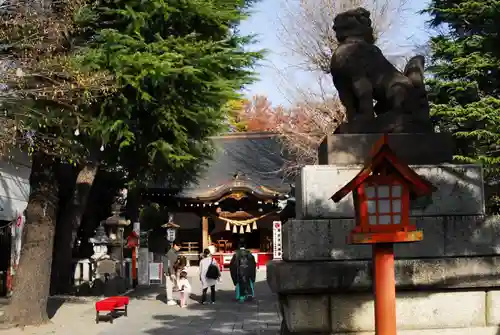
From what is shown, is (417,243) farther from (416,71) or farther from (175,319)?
(175,319)

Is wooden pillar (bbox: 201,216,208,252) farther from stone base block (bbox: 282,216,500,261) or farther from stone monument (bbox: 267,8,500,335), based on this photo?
stone base block (bbox: 282,216,500,261)

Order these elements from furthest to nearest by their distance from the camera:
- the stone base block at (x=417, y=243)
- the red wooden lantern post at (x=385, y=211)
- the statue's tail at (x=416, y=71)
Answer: the statue's tail at (x=416, y=71) < the stone base block at (x=417, y=243) < the red wooden lantern post at (x=385, y=211)

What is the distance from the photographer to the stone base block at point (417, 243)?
522cm

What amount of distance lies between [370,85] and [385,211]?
6.95ft

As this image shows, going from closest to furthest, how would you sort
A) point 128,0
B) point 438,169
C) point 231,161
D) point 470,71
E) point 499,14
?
1. point 438,169
2. point 499,14
3. point 128,0
4. point 470,71
5. point 231,161

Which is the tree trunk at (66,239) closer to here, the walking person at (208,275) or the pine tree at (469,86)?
the walking person at (208,275)

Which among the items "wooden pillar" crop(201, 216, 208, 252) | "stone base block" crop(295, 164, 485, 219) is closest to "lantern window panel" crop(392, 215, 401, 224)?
"stone base block" crop(295, 164, 485, 219)

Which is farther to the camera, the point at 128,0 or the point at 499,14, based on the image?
the point at 128,0

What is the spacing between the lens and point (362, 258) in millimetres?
5234

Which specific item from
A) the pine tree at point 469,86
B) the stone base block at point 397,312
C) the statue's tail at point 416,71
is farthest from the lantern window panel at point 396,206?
the pine tree at point 469,86

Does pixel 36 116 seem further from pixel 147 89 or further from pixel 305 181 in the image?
pixel 305 181

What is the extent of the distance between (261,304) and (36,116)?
7517 mm

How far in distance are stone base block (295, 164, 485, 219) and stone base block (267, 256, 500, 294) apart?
47 cm

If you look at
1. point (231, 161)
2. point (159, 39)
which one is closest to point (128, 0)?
point (159, 39)
